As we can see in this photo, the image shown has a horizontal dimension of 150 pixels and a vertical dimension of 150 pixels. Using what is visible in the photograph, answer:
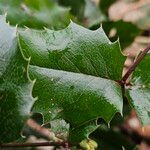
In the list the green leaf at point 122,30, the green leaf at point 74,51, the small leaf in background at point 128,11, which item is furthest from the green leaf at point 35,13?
the small leaf in background at point 128,11

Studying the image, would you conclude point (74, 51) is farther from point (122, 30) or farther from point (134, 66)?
point (122, 30)

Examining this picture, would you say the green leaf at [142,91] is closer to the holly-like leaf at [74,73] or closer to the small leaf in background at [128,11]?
the holly-like leaf at [74,73]

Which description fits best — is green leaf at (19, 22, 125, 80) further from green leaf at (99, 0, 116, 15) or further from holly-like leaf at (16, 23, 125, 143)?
green leaf at (99, 0, 116, 15)

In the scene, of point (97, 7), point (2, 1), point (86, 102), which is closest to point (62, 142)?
point (86, 102)

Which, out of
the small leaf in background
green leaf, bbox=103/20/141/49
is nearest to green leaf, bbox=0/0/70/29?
green leaf, bbox=103/20/141/49

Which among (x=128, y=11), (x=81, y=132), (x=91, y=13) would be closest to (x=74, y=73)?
(x=81, y=132)

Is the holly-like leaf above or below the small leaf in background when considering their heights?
below
